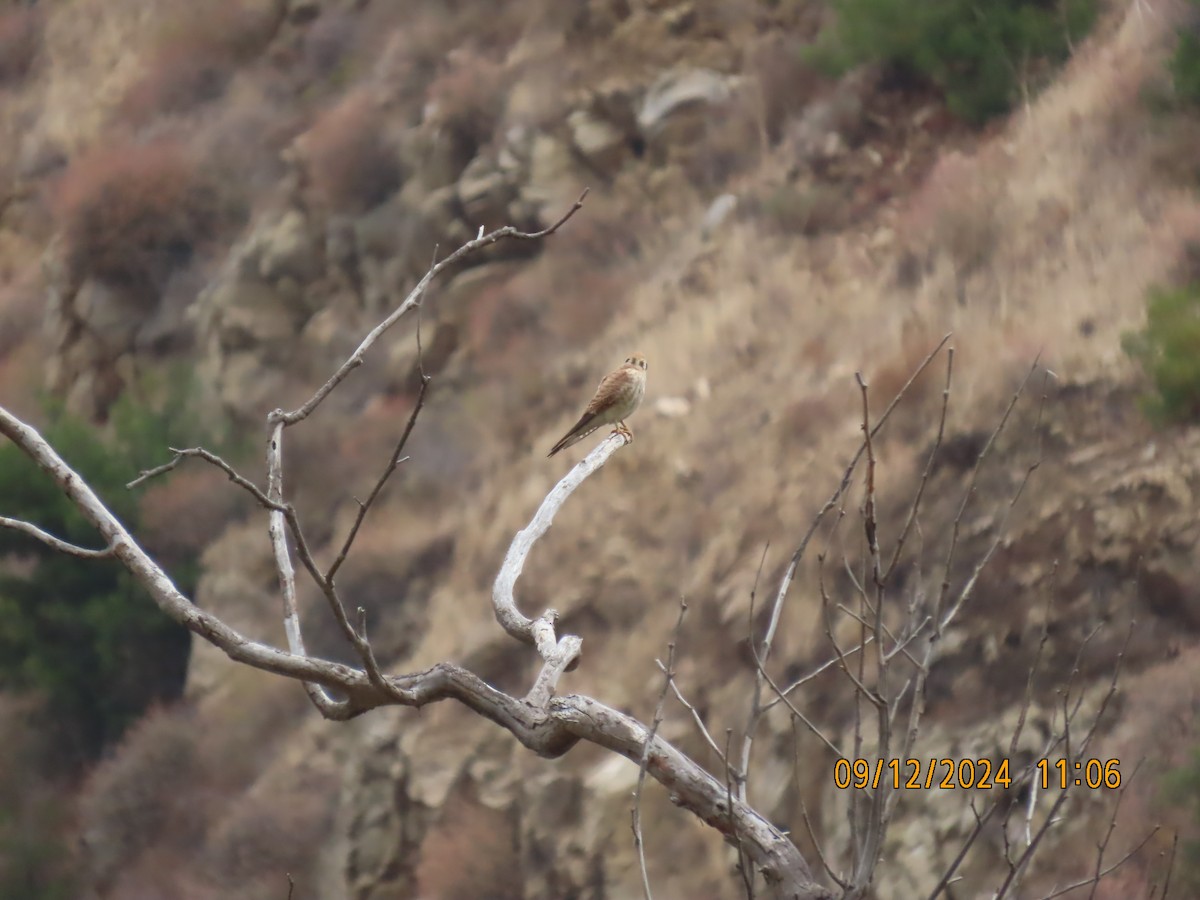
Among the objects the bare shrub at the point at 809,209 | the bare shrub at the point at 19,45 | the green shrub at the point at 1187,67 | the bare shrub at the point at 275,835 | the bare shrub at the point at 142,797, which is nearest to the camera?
the green shrub at the point at 1187,67

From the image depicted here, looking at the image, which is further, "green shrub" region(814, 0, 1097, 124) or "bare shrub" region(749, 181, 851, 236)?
"bare shrub" region(749, 181, 851, 236)

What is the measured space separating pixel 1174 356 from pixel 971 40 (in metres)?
7.45

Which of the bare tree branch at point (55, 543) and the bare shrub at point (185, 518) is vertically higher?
the bare shrub at point (185, 518)

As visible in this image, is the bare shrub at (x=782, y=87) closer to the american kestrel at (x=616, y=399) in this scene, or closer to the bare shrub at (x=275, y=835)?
the bare shrub at (x=275, y=835)

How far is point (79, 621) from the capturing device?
59.5ft

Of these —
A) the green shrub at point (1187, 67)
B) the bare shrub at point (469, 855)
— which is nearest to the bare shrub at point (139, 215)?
the bare shrub at point (469, 855)

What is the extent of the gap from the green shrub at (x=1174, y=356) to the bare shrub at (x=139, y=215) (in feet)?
56.9

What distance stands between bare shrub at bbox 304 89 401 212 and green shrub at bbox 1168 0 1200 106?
37.7 ft

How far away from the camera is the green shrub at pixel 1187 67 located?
11461mm

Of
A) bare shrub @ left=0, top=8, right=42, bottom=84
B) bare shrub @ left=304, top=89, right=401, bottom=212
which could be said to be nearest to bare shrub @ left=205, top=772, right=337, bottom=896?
bare shrub @ left=304, top=89, right=401, bottom=212

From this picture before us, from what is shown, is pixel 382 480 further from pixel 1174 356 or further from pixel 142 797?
pixel 142 797

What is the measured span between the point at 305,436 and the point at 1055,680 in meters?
13.4

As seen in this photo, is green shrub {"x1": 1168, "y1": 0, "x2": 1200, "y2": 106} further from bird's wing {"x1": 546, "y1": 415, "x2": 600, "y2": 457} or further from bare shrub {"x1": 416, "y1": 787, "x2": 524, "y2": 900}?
bare shrub {"x1": 416, "y1": 787, "x2": 524, "y2": 900}

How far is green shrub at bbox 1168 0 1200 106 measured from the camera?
11.5 metres
